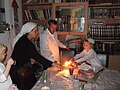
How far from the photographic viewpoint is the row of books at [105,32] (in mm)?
3852

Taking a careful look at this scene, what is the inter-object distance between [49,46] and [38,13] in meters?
1.14

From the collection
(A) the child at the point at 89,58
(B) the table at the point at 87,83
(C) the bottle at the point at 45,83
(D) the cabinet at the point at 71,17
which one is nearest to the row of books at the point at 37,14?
(D) the cabinet at the point at 71,17

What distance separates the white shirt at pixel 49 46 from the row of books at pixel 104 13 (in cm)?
111

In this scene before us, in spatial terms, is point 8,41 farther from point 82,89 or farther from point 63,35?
point 82,89

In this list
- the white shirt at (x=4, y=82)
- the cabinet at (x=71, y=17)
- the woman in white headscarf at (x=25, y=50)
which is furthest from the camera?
the cabinet at (x=71, y=17)

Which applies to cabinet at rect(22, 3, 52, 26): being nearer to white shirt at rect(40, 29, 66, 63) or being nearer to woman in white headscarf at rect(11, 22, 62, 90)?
white shirt at rect(40, 29, 66, 63)

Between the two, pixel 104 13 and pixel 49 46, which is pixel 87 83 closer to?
pixel 49 46

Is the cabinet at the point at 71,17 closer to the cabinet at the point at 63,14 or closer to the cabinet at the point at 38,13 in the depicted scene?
the cabinet at the point at 63,14

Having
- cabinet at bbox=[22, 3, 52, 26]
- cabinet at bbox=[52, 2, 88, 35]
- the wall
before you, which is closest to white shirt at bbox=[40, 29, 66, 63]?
cabinet at bbox=[52, 2, 88, 35]

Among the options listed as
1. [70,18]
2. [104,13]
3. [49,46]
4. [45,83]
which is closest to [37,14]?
[70,18]

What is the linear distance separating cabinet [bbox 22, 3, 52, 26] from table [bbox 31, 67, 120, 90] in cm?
213

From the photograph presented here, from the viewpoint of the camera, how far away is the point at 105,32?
390 cm

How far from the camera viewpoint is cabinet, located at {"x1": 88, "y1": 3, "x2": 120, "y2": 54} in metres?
3.80

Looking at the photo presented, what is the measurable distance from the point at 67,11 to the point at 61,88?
2.41m
